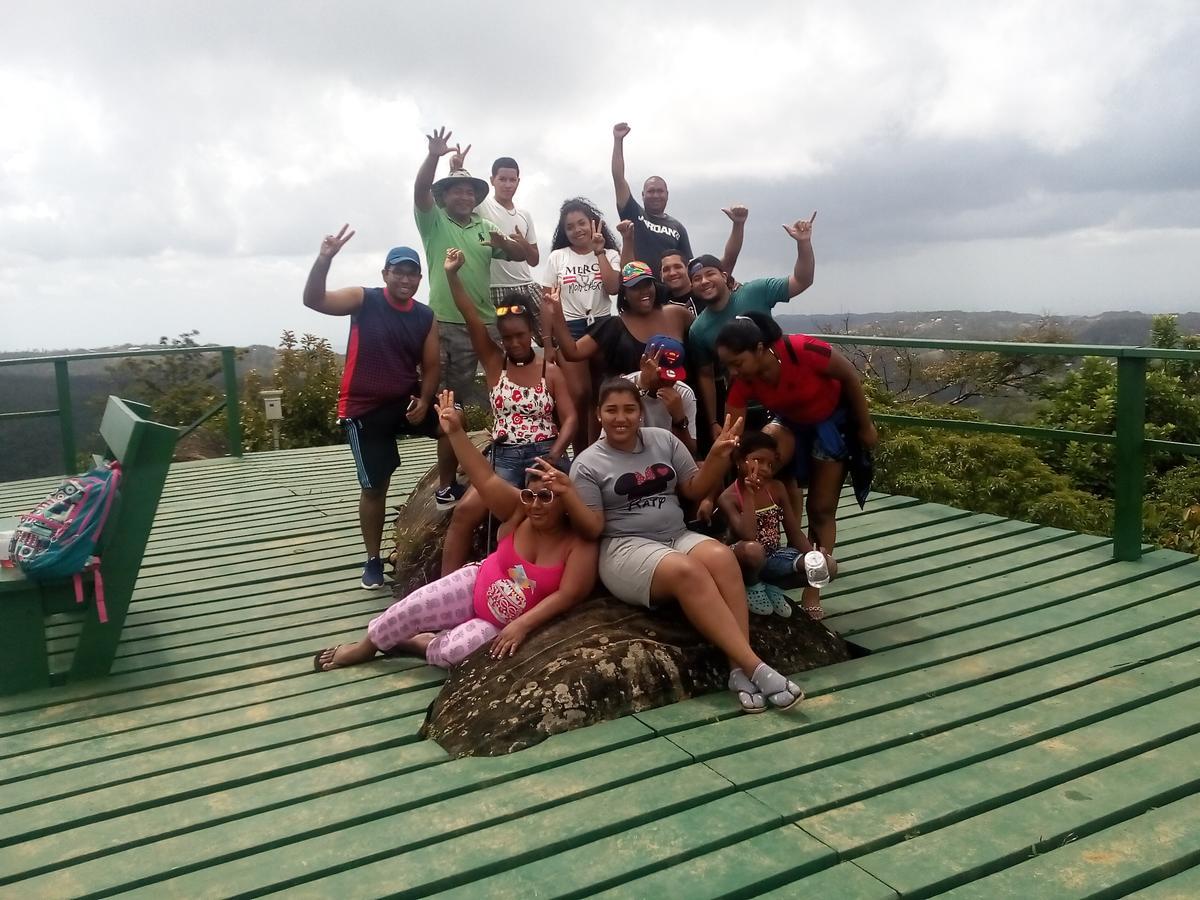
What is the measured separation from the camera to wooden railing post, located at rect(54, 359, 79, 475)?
7.89 metres

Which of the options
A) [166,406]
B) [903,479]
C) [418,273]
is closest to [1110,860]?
[418,273]

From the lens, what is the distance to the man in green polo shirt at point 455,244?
5438 millimetres

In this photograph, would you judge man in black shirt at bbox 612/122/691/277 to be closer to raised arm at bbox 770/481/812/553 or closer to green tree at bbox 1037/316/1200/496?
raised arm at bbox 770/481/812/553

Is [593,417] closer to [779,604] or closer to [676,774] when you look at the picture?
[779,604]

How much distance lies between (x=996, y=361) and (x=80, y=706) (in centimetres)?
1232

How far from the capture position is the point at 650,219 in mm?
5961

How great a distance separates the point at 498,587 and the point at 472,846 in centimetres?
130

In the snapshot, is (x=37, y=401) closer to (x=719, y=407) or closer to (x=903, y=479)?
(x=719, y=407)

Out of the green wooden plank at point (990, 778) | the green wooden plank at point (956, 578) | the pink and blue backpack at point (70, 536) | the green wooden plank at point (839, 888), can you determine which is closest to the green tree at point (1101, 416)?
the green wooden plank at point (956, 578)

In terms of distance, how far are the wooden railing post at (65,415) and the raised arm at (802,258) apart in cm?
569

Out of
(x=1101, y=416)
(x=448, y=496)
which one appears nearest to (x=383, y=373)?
(x=448, y=496)

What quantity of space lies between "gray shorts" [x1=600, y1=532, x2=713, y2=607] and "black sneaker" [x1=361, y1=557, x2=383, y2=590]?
160cm

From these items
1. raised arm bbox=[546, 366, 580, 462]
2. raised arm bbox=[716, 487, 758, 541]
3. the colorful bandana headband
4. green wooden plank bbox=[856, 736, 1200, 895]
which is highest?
the colorful bandana headband

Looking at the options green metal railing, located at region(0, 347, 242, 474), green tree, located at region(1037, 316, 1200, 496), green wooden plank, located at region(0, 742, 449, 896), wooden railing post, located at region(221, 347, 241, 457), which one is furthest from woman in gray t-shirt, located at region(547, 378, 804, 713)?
green tree, located at region(1037, 316, 1200, 496)
